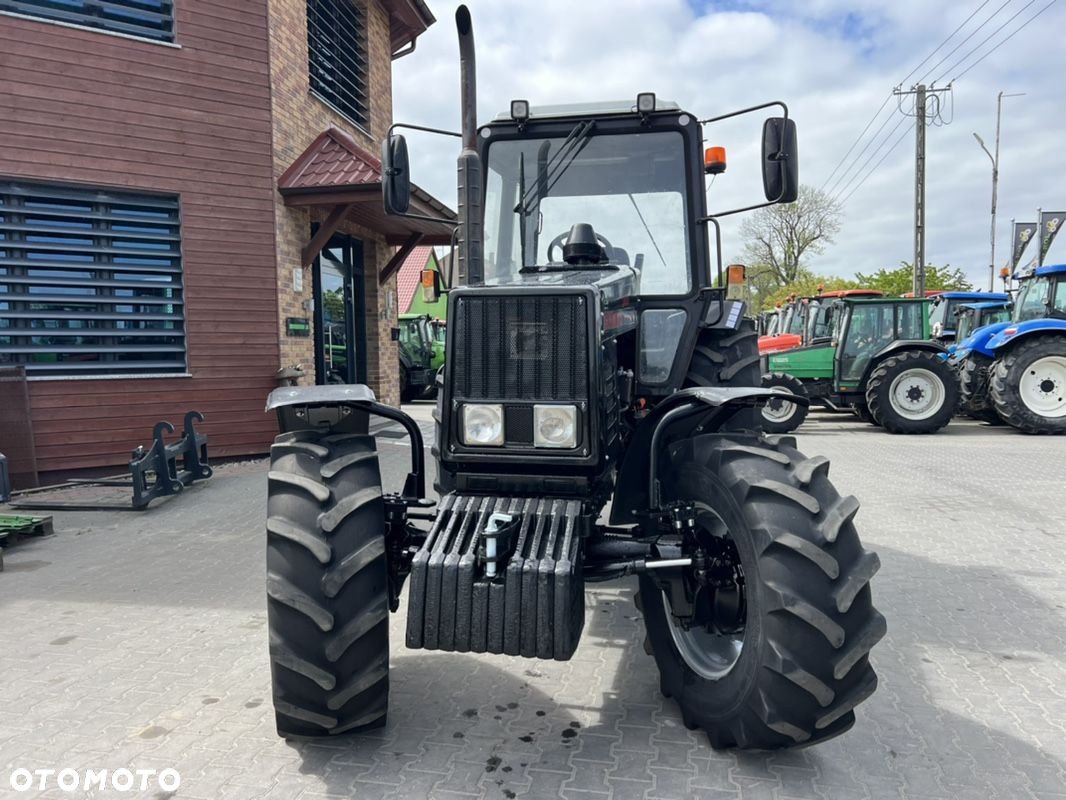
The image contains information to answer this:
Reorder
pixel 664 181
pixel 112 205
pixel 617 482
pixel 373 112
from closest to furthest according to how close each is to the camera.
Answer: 1. pixel 617 482
2. pixel 664 181
3. pixel 112 205
4. pixel 373 112

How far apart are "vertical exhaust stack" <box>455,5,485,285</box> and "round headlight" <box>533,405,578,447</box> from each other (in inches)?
42.3

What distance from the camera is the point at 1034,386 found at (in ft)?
40.1

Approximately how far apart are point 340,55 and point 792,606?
1147 cm

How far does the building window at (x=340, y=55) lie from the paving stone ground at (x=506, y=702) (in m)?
7.85

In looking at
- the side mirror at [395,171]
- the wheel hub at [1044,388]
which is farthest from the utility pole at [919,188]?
the side mirror at [395,171]

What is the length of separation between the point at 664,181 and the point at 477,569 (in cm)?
256

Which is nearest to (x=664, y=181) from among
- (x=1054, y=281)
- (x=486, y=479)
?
(x=486, y=479)

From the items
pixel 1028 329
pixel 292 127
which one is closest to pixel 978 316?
pixel 1028 329

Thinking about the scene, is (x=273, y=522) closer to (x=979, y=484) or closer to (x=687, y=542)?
(x=687, y=542)

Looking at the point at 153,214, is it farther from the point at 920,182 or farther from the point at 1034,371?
the point at 920,182

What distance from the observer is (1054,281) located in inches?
504

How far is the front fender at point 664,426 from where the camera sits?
296 cm

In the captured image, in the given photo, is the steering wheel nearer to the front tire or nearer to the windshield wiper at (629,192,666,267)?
the windshield wiper at (629,192,666,267)

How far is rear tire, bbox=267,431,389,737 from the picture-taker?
8.59 feet
